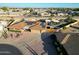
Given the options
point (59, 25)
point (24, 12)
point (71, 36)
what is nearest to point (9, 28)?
point (24, 12)

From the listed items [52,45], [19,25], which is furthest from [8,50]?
[52,45]

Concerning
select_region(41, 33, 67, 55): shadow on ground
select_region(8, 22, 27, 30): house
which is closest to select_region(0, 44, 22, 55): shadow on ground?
select_region(8, 22, 27, 30): house

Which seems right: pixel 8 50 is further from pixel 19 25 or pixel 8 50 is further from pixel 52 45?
pixel 52 45

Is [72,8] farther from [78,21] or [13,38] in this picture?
[13,38]

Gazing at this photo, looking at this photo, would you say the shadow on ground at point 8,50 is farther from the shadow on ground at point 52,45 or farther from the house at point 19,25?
the shadow on ground at point 52,45

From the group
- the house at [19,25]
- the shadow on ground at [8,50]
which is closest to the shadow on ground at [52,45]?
the house at [19,25]
